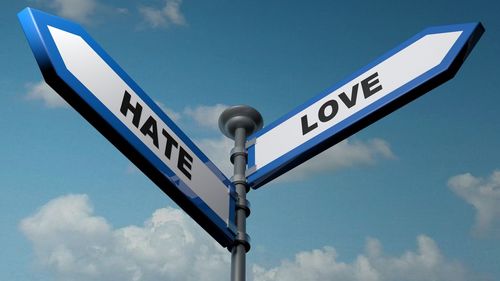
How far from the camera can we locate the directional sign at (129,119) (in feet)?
7.29

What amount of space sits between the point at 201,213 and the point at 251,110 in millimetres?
941

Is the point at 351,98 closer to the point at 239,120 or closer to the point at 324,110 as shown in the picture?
the point at 324,110

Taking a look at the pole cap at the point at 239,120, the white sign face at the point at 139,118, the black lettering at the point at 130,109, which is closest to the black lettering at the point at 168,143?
the white sign face at the point at 139,118

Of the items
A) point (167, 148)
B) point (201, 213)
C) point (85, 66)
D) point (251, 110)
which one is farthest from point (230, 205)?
point (85, 66)

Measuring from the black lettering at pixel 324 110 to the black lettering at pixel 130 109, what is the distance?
1016 millimetres

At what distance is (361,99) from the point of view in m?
3.00

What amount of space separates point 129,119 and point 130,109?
67 mm

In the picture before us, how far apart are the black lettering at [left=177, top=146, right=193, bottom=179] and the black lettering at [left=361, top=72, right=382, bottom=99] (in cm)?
98

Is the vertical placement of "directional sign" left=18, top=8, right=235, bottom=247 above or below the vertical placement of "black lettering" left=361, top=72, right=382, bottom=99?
below

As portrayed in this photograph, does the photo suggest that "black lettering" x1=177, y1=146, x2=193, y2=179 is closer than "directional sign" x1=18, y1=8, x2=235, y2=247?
No

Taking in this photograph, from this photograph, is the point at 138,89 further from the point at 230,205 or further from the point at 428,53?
the point at 428,53

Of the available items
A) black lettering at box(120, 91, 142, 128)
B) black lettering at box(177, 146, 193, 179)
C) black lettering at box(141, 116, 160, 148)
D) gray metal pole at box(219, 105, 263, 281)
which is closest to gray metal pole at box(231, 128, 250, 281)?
gray metal pole at box(219, 105, 263, 281)

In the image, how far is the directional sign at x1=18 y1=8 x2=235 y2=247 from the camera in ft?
7.29

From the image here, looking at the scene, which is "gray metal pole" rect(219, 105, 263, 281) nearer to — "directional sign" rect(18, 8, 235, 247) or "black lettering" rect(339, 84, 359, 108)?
"directional sign" rect(18, 8, 235, 247)
